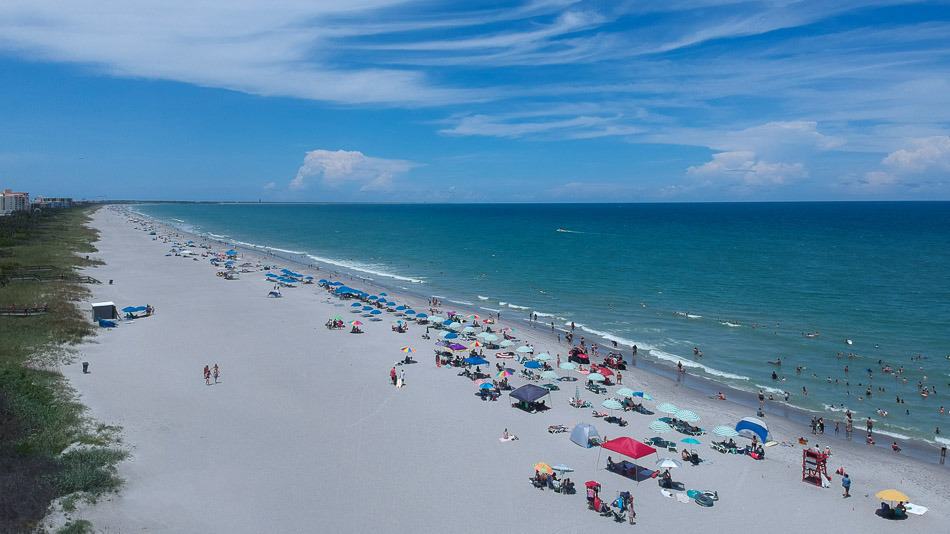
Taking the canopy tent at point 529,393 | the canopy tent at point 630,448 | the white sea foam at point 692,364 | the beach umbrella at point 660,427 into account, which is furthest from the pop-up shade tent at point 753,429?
the white sea foam at point 692,364

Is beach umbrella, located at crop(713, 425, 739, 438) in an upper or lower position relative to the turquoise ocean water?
lower

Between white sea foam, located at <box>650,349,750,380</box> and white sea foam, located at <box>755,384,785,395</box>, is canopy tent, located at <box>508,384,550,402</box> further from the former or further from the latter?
white sea foam, located at <box>755,384,785,395</box>

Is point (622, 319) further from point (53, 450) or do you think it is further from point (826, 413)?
point (53, 450)

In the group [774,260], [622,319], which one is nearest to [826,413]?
[622,319]

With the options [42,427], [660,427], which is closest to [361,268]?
[42,427]

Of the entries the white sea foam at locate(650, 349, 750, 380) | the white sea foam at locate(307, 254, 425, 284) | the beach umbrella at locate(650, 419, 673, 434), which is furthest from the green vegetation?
the white sea foam at locate(307, 254, 425, 284)

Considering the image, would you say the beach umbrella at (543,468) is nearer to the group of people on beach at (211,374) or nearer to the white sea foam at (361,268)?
the group of people on beach at (211,374)

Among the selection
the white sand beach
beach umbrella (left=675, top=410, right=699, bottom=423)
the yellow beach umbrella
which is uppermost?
beach umbrella (left=675, top=410, right=699, bottom=423)

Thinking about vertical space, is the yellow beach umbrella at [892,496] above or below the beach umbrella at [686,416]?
below
